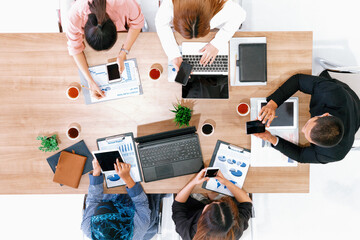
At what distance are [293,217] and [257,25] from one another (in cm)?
191

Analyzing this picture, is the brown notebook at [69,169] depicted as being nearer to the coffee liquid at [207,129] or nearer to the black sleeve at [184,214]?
the black sleeve at [184,214]

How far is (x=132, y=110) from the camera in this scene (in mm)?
1604

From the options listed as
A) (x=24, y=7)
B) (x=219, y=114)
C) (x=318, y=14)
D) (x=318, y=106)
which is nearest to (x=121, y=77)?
(x=219, y=114)

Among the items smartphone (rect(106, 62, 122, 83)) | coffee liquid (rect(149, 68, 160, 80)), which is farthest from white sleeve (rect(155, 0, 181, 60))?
smartphone (rect(106, 62, 122, 83))

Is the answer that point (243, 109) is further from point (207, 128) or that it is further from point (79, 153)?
point (79, 153)

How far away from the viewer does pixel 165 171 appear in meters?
1.59

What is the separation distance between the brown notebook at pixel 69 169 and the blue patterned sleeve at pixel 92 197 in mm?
100

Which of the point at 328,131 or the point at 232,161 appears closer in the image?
the point at 328,131

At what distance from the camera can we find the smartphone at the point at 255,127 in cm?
150

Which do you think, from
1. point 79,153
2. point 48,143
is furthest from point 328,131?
point 48,143

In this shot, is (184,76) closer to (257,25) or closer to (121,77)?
(121,77)

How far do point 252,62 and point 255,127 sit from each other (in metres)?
0.42

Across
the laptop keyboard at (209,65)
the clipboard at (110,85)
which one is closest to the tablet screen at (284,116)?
the laptop keyboard at (209,65)

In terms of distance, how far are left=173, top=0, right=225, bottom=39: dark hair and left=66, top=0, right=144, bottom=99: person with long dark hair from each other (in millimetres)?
383
